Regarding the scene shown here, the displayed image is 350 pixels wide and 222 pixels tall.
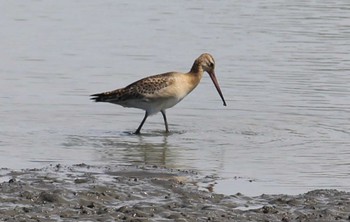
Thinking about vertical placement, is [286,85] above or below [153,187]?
below

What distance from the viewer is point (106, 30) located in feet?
68.3

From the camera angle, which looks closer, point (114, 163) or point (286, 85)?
point (114, 163)

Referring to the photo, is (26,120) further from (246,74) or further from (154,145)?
(246,74)

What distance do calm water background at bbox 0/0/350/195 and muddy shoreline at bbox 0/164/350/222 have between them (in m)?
0.63

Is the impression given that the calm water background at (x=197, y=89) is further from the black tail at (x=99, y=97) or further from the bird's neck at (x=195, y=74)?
the bird's neck at (x=195, y=74)

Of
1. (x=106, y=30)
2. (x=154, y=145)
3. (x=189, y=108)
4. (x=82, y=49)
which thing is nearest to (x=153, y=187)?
(x=154, y=145)

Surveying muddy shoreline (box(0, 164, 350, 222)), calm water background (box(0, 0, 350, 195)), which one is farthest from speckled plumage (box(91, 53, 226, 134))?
muddy shoreline (box(0, 164, 350, 222))

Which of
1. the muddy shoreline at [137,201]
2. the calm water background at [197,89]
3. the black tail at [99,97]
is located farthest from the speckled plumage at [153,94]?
the muddy shoreline at [137,201]

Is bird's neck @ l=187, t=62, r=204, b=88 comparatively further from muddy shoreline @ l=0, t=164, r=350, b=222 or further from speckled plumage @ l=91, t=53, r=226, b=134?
muddy shoreline @ l=0, t=164, r=350, b=222

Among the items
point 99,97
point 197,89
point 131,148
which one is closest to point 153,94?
point 99,97

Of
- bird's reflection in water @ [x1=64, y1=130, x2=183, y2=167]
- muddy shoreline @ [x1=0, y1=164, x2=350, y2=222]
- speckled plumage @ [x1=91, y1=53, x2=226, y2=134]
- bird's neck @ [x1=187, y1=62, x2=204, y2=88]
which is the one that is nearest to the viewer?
muddy shoreline @ [x1=0, y1=164, x2=350, y2=222]

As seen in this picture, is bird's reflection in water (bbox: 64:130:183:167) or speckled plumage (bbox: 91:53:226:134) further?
speckled plumage (bbox: 91:53:226:134)

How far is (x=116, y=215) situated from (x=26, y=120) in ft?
18.2

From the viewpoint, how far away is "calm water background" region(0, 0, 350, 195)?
11273 millimetres
